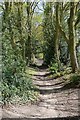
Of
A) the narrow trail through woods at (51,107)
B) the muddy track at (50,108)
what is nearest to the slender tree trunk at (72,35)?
the narrow trail through woods at (51,107)

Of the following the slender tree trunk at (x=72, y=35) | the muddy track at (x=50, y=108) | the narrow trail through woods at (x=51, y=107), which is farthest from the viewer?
the slender tree trunk at (x=72, y=35)

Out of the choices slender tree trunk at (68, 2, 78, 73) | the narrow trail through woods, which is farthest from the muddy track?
slender tree trunk at (68, 2, 78, 73)

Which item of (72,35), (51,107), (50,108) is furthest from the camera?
(72,35)

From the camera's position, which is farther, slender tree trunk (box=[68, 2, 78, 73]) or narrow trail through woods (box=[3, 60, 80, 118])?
slender tree trunk (box=[68, 2, 78, 73])

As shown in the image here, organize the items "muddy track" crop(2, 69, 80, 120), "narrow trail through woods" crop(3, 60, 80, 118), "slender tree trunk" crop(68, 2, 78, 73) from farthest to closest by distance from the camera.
A: 1. "slender tree trunk" crop(68, 2, 78, 73)
2. "narrow trail through woods" crop(3, 60, 80, 118)
3. "muddy track" crop(2, 69, 80, 120)

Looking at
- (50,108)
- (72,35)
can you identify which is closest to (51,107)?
(50,108)

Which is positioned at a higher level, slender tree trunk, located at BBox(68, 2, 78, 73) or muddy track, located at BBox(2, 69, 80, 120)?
slender tree trunk, located at BBox(68, 2, 78, 73)

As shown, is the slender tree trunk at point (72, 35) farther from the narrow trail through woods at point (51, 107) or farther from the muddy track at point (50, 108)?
the muddy track at point (50, 108)

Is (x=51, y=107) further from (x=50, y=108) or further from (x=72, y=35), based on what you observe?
(x=72, y=35)

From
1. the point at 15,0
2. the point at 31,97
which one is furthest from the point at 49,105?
the point at 15,0

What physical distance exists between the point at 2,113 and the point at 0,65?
9.84 feet

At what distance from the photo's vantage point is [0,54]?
12.5 meters

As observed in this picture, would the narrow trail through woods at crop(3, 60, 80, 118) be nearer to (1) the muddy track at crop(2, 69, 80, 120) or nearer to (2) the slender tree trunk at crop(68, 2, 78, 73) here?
(1) the muddy track at crop(2, 69, 80, 120)

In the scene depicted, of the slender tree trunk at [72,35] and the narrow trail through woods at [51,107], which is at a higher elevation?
the slender tree trunk at [72,35]
